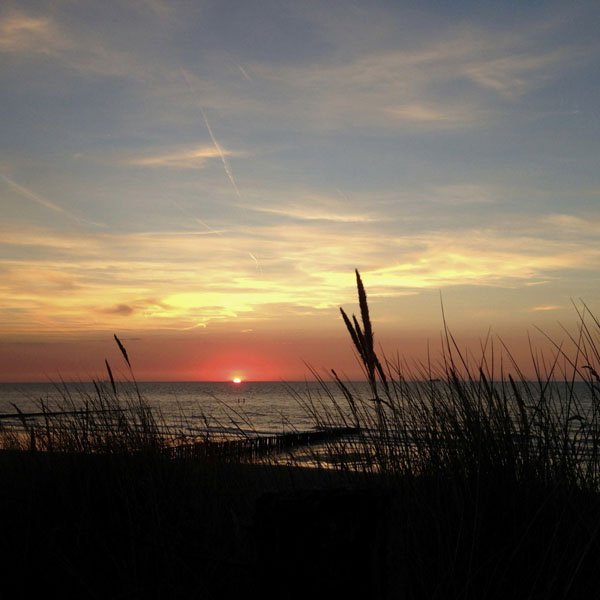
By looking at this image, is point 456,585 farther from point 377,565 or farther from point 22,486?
point 22,486

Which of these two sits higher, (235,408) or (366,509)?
(366,509)

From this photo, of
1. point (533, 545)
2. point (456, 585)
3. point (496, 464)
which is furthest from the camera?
point (496, 464)

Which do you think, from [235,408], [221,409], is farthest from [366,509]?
[235,408]

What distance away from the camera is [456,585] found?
7.32ft

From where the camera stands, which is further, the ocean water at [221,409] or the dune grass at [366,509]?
the ocean water at [221,409]

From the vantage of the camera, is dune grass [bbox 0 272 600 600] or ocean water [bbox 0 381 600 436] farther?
ocean water [bbox 0 381 600 436]

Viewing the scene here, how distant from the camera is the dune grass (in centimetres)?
160

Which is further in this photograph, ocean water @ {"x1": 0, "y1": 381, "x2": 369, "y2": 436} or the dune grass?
ocean water @ {"x1": 0, "y1": 381, "x2": 369, "y2": 436}

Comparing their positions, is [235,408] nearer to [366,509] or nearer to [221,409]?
[221,409]

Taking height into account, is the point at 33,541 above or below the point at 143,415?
below

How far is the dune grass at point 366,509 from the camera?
1.60 meters

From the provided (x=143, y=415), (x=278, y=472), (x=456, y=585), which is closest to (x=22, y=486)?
(x=143, y=415)

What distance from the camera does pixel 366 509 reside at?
5.14 feet

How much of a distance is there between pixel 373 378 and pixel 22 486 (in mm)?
2729
